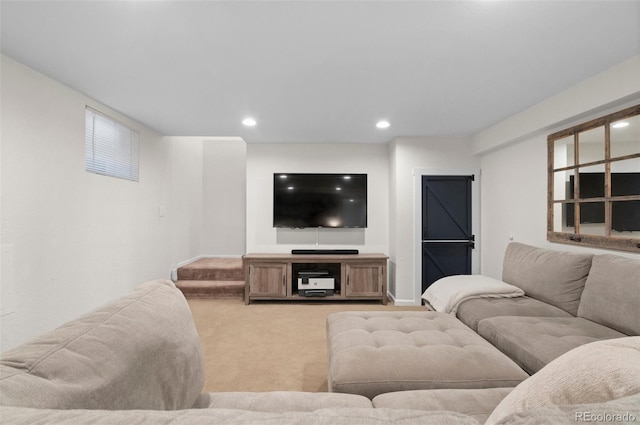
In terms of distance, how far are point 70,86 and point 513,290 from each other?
437 centimetres

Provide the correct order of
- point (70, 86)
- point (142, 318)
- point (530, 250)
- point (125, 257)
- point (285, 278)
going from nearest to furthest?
point (142, 318), point (70, 86), point (530, 250), point (125, 257), point (285, 278)

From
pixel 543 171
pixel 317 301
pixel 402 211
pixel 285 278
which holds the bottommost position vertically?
pixel 317 301

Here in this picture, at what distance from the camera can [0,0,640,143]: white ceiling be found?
1.57m

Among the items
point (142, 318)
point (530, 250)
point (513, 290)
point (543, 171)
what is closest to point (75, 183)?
point (142, 318)

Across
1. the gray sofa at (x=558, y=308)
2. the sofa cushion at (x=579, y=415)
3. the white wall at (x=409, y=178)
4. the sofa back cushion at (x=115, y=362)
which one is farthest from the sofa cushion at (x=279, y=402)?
the white wall at (x=409, y=178)

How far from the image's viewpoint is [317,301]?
13.9ft

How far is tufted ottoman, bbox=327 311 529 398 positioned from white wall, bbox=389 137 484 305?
2290 mm

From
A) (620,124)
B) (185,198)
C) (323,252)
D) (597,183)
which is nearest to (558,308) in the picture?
(597,183)

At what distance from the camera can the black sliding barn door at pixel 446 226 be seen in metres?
4.23

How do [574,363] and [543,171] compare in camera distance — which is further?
[543,171]

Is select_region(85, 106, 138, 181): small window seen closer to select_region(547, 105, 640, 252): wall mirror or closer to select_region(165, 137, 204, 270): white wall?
select_region(165, 137, 204, 270): white wall

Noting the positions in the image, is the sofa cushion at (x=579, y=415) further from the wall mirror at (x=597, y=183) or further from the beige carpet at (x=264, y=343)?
the wall mirror at (x=597, y=183)

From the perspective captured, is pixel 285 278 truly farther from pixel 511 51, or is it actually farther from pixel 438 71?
pixel 511 51

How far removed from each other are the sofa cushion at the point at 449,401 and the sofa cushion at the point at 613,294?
1.30 m
